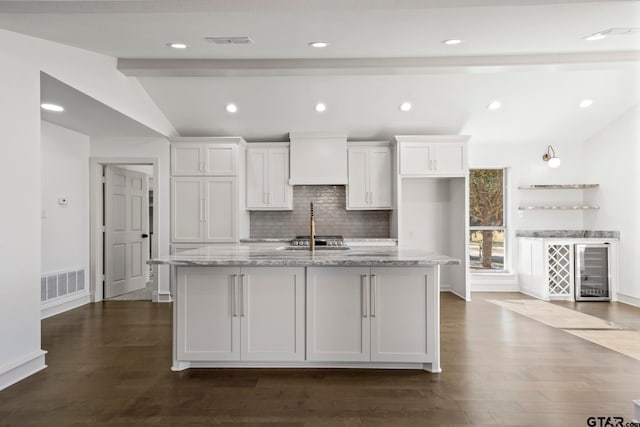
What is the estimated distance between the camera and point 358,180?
6441 millimetres

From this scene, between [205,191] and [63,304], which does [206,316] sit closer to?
[205,191]

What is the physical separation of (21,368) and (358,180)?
4.65 meters

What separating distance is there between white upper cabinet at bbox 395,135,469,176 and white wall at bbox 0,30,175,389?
14.3ft

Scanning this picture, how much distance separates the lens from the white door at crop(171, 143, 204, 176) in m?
6.10

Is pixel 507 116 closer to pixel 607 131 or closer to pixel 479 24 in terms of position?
pixel 607 131

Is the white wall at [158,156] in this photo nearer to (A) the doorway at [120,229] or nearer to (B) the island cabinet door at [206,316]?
(A) the doorway at [120,229]

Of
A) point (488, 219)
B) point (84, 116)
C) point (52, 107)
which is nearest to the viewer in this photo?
point (52, 107)

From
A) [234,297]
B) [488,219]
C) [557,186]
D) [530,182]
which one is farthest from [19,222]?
[557,186]

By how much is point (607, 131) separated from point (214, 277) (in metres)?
6.21

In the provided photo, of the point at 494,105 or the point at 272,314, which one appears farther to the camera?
the point at 494,105

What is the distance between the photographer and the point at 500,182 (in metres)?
6.97

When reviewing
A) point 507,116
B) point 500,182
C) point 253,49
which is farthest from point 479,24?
point 500,182

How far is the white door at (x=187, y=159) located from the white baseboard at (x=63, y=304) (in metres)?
2.14

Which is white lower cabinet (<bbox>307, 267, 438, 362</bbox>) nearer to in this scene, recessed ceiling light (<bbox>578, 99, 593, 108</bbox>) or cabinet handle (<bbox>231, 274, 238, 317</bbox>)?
cabinet handle (<bbox>231, 274, 238, 317</bbox>)
